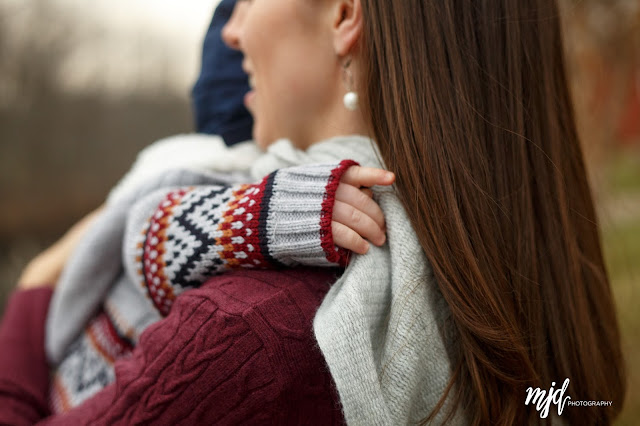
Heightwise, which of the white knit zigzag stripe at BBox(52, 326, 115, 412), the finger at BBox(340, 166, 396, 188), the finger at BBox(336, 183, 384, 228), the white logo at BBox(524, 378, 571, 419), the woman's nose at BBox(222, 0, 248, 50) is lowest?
the white logo at BBox(524, 378, 571, 419)

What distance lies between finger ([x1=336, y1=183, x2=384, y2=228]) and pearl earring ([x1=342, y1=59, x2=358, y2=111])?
0.69ft

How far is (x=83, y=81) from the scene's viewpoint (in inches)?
107

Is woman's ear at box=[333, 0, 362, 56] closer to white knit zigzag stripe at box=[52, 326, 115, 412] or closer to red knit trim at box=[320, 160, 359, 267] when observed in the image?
Answer: red knit trim at box=[320, 160, 359, 267]

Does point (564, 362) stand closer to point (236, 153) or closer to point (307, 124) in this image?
point (307, 124)

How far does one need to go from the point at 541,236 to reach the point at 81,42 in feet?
8.47

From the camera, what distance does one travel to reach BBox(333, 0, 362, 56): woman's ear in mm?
977

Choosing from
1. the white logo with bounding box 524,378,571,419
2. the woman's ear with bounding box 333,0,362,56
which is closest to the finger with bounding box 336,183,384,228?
the woman's ear with bounding box 333,0,362,56

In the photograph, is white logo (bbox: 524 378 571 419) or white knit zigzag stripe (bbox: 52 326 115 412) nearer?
white logo (bbox: 524 378 571 419)

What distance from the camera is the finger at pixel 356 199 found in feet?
2.80

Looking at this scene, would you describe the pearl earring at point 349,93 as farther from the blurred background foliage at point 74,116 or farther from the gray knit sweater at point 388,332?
the blurred background foliage at point 74,116

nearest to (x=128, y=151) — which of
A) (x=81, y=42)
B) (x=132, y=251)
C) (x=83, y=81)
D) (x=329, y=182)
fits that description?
(x=83, y=81)

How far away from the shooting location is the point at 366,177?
33.3 inches

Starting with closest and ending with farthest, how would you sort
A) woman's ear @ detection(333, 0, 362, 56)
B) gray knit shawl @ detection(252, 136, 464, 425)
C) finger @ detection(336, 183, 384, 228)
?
gray knit shawl @ detection(252, 136, 464, 425)
finger @ detection(336, 183, 384, 228)
woman's ear @ detection(333, 0, 362, 56)

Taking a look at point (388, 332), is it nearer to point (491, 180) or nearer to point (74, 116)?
point (491, 180)
